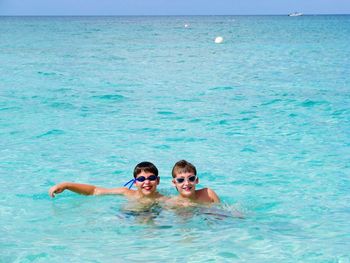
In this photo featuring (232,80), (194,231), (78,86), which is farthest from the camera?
(232,80)

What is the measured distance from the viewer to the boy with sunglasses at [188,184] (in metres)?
5.51

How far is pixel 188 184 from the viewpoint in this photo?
5.59 meters

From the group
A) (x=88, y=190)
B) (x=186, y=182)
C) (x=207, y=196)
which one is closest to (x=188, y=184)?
(x=186, y=182)

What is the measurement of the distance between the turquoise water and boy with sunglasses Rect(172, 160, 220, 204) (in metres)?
0.15

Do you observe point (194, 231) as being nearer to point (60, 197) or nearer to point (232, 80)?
point (60, 197)

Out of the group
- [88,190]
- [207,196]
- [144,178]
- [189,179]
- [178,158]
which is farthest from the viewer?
[178,158]

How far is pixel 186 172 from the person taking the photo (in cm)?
550

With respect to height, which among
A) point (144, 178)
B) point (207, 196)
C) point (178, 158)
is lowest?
point (207, 196)

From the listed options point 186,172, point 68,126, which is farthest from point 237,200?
point 68,126

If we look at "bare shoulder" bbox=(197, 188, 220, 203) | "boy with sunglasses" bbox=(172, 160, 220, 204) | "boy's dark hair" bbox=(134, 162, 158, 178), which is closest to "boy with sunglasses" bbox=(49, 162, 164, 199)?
"boy's dark hair" bbox=(134, 162, 158, 178)

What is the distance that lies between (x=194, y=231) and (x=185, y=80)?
13.6m

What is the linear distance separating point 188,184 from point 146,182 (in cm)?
44

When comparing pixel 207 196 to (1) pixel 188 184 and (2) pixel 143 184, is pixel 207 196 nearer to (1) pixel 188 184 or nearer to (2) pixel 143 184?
(1) pixel 188 184

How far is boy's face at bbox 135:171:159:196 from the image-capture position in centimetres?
570
